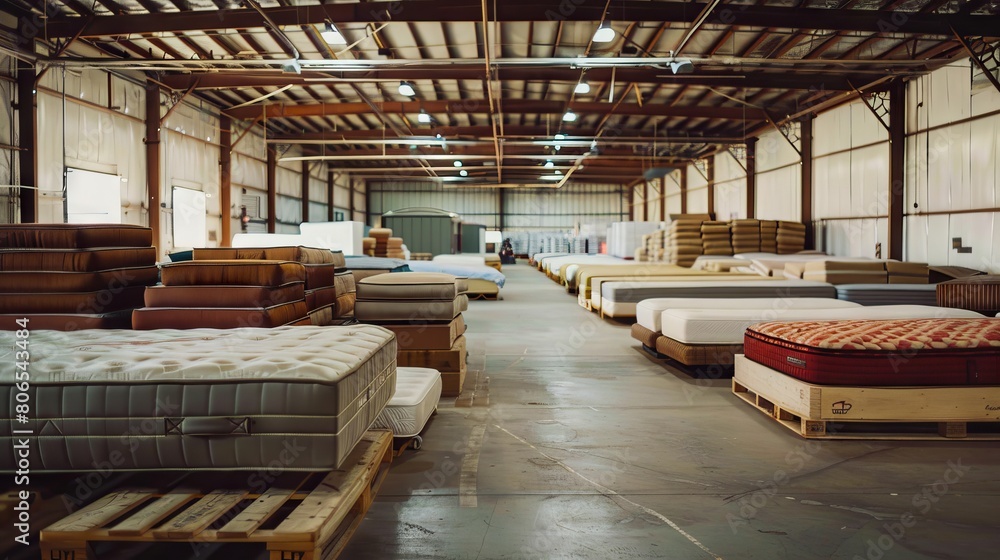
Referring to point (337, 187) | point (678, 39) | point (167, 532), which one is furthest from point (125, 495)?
point (337, 187)

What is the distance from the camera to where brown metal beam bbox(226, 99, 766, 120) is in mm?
18672

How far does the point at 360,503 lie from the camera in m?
2.91

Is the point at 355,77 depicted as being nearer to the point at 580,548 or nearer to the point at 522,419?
the point at 522,419

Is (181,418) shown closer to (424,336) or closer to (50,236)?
(50,236)

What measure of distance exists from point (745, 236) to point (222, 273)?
44.4 ft

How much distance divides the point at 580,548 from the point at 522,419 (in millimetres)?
2325

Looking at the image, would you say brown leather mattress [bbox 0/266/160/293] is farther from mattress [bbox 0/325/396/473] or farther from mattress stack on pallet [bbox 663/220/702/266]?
mattress stack on pallet [bbox 663/220/702/266]

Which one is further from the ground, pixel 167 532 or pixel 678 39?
pixel 678 39

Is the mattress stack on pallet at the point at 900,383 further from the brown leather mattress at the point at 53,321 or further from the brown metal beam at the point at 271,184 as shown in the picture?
the brown metal beam at the point at 271,184

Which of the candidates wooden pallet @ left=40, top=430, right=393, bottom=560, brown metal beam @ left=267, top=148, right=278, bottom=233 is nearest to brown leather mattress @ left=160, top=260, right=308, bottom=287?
wooden pallet @ left=40, top=430, right=393, bottom=560

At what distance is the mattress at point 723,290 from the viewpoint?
32.8 ft

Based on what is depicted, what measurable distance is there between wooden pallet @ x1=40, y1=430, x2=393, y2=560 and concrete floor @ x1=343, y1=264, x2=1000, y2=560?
340 mm

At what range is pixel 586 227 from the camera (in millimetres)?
31891

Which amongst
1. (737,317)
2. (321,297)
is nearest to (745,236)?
(737,317)
